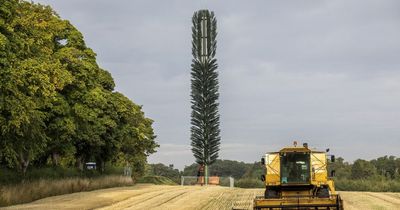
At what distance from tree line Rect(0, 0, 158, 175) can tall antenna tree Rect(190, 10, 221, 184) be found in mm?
20676

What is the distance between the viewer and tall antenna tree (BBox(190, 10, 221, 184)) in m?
76.6

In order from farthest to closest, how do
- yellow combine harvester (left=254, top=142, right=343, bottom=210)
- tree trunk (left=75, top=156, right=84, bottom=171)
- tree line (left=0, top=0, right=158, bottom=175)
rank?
tree trunk (left=75, top=156, right=84, bottom=171) < tree line (left=0, top=0, right=158, bottom=175) < yellow combine harvester (left=254, top=142, right=343, bottom=210)

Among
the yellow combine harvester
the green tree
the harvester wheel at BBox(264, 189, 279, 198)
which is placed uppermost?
the green tree

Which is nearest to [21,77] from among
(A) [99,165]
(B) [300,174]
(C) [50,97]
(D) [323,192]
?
(C) [50,97]

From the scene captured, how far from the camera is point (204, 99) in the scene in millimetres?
79375

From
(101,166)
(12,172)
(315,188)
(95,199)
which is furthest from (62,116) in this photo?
(315,188)

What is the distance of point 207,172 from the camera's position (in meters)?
76.2

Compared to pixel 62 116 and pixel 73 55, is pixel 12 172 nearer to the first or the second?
pixel 62 116

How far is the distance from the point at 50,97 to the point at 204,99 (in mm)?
52759

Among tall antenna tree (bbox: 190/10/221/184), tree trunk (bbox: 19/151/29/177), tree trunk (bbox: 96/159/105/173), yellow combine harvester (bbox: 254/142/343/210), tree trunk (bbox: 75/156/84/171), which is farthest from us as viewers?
tall antenna tree (bbox: 190/10/221/184)

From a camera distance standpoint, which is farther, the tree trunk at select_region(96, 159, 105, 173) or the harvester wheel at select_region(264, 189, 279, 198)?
the tree trunk at select_region(96, 159, 105, 173)

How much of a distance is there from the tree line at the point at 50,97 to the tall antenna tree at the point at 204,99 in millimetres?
20676

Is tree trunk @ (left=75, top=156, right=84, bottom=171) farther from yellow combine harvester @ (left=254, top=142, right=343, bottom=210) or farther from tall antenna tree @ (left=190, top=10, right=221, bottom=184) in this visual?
tall antenna tree @ (left=190, top=10, right=221, bottom=184)

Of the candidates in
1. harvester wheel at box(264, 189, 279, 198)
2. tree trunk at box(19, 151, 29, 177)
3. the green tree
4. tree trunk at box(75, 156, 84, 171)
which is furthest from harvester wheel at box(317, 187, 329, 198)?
tree trunk at box(75, 156, 84, 171)
